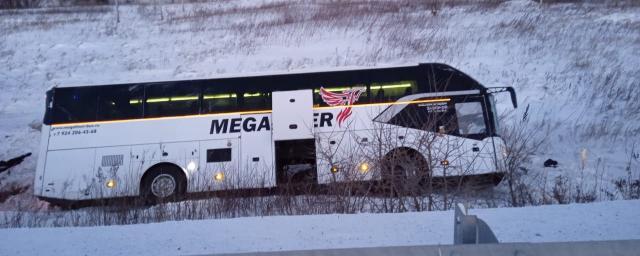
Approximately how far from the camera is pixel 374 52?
22.6m

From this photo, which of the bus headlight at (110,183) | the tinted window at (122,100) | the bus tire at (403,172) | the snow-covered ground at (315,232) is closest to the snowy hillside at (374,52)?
the tinted window at (122,100)

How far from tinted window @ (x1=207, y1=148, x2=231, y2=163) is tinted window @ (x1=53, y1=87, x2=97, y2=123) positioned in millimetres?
2843

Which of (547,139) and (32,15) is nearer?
(547,139)

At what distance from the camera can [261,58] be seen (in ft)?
77.6

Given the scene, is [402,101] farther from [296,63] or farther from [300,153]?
[296,63]

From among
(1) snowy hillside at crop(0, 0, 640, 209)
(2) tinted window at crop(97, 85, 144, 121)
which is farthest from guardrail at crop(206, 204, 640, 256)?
(2) tinted window at crop(97, 85, 144, 121)

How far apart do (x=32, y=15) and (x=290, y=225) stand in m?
35.0

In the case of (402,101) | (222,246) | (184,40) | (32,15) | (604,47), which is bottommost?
(222,246)

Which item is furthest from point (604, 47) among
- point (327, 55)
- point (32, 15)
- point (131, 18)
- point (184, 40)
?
point (32, 15)

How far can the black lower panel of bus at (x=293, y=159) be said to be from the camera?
1298 cm

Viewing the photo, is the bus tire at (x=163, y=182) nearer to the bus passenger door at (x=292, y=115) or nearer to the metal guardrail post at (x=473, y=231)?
the bus passenger door at (x=292, y=115)

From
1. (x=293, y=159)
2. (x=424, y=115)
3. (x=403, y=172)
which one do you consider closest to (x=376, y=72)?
(x=424, y=115)

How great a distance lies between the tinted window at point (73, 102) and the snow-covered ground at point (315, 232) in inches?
299

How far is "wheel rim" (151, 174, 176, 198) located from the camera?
42.5ft
